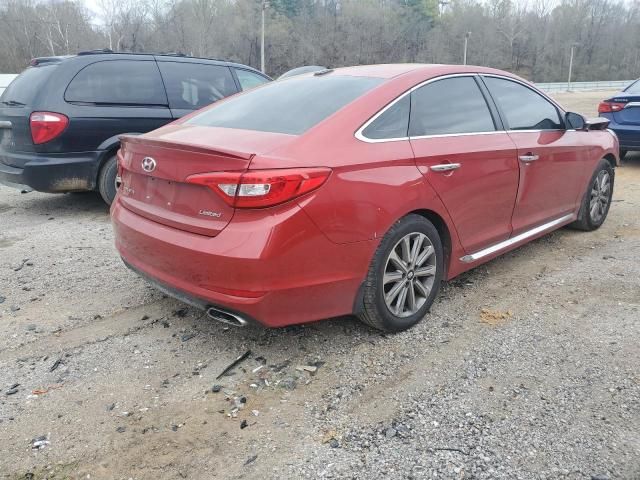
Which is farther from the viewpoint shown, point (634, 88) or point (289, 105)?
point (634, 88)

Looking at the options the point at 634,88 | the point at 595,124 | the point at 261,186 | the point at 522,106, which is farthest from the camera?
the point at 634,88

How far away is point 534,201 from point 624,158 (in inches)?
271

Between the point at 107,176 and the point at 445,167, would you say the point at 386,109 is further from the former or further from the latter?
the point at 107,176

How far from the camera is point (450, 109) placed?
146 inches

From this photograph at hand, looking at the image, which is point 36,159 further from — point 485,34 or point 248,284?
point 485,34

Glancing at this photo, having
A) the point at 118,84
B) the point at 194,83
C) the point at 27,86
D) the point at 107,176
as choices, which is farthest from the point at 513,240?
the point at 27,86

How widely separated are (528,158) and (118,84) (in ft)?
14.4

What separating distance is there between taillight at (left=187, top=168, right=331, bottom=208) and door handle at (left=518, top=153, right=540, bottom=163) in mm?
2071

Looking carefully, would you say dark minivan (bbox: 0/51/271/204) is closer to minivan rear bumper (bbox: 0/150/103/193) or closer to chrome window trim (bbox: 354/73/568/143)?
minivan rear bumper (bbox: 0/150/103/193)

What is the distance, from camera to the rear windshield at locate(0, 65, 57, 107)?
225 inches

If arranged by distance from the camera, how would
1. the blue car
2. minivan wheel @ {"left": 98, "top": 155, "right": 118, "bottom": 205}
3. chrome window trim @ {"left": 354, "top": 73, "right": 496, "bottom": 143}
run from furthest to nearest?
the blue car, minivan wheel @ {"left": 98, "top": 155, "right": 118, "bottom": 205}, chrome window trim @ {"left": 354, "top": 73, "right": 496, "bottom": 143}

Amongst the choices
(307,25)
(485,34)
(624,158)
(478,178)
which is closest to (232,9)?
(307,25)

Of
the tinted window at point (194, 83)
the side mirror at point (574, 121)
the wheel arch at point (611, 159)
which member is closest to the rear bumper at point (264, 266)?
the side mirror at point (574, 121)

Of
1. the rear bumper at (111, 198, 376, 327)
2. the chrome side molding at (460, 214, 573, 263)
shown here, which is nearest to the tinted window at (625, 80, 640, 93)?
the chrome side molding at (460, 214, 573, 263)
